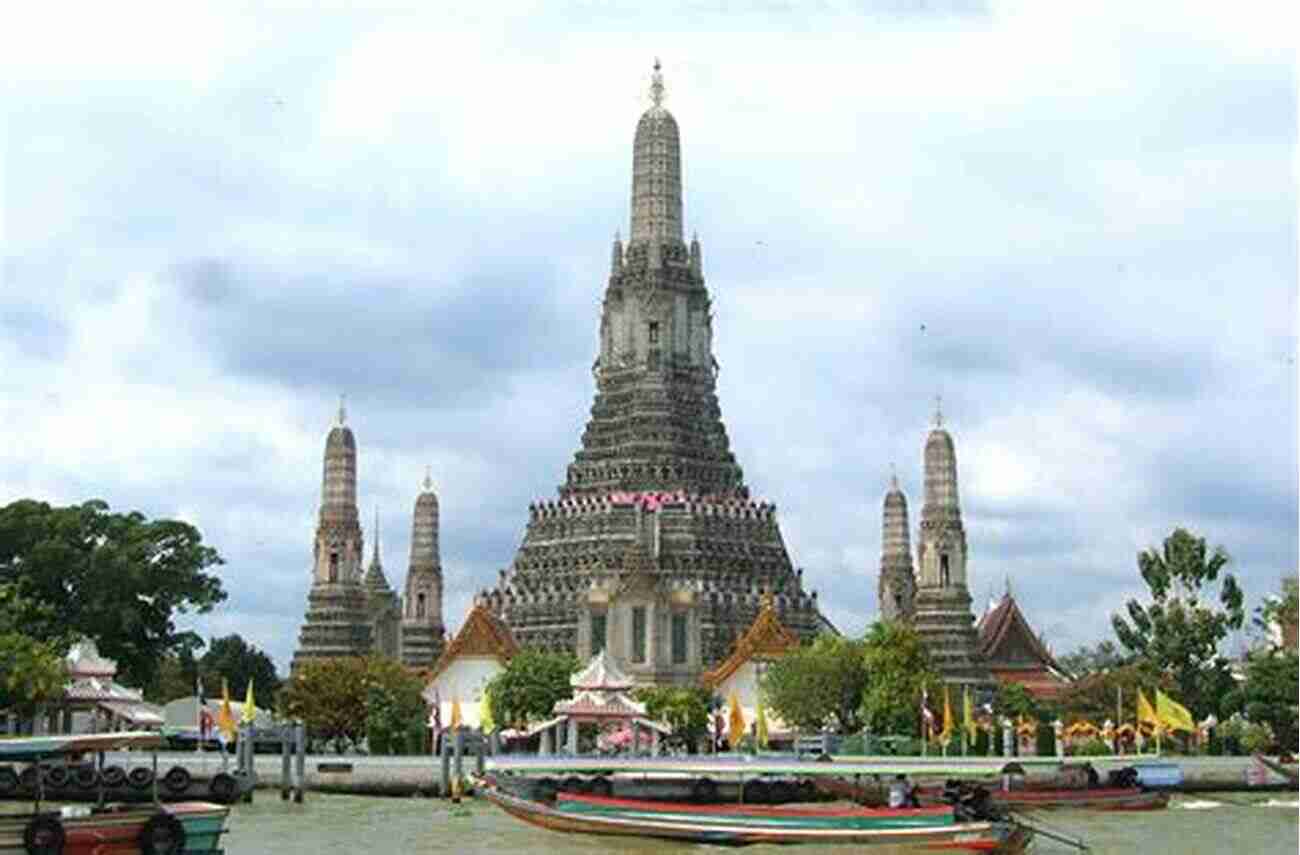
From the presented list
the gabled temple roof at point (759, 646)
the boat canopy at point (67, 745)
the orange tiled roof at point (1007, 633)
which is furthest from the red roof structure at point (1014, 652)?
the boat canopy at point (67, 745)

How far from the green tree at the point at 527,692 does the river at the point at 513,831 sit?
89.6 feet

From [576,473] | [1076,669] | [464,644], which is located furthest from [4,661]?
[1076,669]

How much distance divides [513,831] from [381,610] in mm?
72307

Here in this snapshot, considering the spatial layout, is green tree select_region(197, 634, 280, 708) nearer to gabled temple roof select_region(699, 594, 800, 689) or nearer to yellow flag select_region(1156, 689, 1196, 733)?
gabled temple roof select_region(699, 594, 800, 689)

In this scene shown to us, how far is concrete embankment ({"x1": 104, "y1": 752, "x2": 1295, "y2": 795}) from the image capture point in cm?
6525

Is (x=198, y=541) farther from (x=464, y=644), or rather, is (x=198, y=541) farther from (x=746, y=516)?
(x=746, y=516)

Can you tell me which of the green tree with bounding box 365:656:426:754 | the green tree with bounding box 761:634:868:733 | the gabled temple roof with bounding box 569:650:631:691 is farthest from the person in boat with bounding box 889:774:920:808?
the gabled temple roof with bounding box 569:650:631:691

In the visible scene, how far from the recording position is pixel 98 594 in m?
85.1

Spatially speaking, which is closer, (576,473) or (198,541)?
(198,541)

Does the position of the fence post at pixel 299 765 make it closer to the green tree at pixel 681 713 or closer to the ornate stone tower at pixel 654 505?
the green tree at pixel 681 713

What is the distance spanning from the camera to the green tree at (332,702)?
85.1 meters

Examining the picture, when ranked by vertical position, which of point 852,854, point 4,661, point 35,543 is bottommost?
point 852,854

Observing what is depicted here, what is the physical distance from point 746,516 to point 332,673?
33671mm

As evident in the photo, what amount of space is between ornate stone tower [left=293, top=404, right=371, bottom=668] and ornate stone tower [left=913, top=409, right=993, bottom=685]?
27662 millimetres
